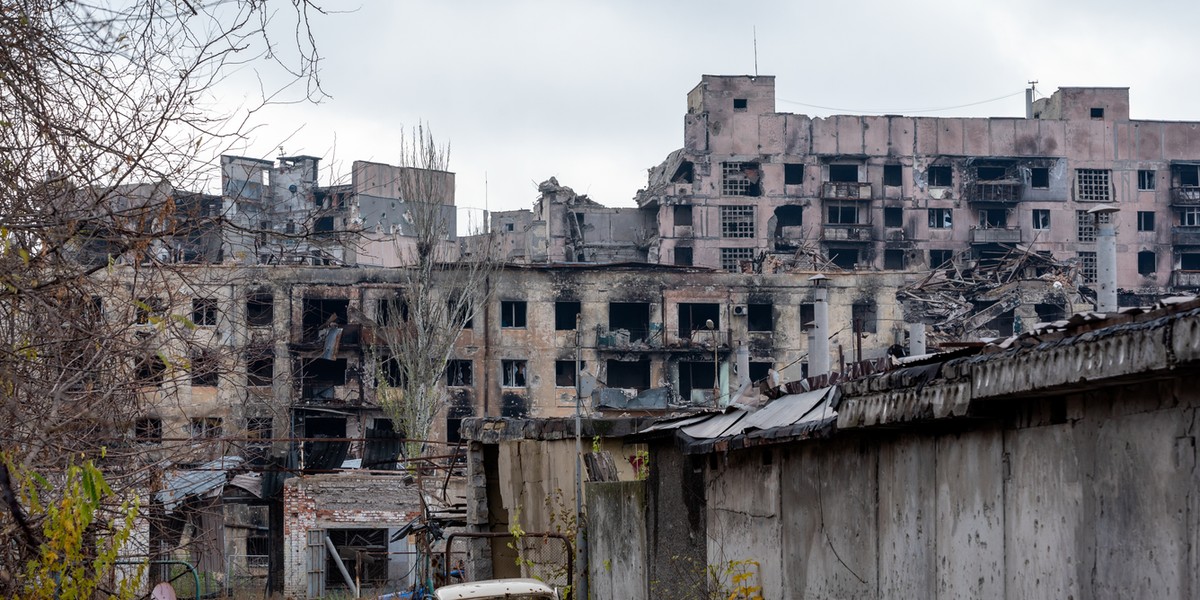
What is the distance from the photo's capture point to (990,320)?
161 feet

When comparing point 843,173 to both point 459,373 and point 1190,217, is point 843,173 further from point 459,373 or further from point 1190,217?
point 459,373

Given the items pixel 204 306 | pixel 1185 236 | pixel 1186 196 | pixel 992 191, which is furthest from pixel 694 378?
pixel 204 306

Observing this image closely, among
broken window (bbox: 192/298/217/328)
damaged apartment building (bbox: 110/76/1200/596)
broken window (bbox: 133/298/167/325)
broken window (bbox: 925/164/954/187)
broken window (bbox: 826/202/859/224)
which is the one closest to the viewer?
broken window (bbox: 133/298/167/325)

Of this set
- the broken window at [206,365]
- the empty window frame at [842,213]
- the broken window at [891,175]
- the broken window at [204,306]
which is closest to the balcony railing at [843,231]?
the empty window frame at [842,213]

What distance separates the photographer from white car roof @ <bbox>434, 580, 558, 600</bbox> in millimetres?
13430

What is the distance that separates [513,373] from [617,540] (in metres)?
33.5

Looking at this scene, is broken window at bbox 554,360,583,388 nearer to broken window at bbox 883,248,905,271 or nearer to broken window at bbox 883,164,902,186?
broken window at bbox 883,248,905,271

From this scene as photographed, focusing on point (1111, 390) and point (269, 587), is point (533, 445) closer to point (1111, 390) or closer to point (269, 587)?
point (1111, 390)

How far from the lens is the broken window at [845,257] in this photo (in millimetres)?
61375

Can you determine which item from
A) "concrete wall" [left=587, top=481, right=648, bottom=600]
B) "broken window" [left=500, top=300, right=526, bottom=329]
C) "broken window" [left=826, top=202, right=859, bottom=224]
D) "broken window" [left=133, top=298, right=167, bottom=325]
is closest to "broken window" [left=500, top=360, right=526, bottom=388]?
"broken window" [left=500, top=300, right=526, bottom=329]

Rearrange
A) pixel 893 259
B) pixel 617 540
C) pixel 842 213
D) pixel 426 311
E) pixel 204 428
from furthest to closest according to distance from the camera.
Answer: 1. pixel 893 259
2. pixel 842 213
3. pixel 426 311
4. pixel 617 540
5. pixel 204 428

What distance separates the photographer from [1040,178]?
62.2 metres

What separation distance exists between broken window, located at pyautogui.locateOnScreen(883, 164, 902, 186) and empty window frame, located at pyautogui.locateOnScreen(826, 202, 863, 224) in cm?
180

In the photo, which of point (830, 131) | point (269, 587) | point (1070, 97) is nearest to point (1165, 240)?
point (1070, 97)
